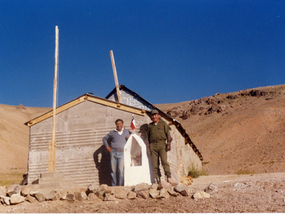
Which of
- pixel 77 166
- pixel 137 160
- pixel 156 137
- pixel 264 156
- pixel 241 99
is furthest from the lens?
pixel 241 99

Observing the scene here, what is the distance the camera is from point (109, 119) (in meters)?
12.7

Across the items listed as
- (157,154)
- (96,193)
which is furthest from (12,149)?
(96,193)

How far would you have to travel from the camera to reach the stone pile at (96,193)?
7.62 meters

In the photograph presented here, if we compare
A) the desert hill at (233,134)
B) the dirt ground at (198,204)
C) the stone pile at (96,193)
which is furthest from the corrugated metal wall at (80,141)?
the desert hill at (233,134)

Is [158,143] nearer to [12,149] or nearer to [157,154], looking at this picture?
[157,154]

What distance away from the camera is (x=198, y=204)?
689 centimetres

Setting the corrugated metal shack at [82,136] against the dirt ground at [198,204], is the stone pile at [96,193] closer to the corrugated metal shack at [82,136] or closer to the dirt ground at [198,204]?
the dirt ground at [198,204]

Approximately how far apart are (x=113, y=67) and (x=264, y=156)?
20199 mm

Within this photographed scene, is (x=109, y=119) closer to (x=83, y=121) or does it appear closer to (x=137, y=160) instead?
(x=83, y=121)

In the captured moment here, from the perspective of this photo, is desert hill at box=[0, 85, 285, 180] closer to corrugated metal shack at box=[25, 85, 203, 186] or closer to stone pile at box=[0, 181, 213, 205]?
corrugated metal shack at box=[25, 85, 203, 186]

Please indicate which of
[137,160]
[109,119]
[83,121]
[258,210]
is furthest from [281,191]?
[83,121]

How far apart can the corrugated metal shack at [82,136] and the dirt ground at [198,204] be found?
4.46 m

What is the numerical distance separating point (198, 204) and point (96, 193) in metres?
2.60

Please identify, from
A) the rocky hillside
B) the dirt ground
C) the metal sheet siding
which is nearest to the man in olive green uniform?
the dirt ground
